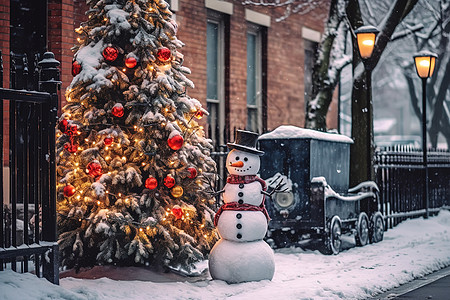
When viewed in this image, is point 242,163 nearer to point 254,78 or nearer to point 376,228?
point 376,228

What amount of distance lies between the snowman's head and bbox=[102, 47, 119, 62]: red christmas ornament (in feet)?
5.94

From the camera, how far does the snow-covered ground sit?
716 centimetres

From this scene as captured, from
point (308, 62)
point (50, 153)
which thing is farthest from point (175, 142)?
point (308, 62)

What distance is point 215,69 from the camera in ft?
54.2

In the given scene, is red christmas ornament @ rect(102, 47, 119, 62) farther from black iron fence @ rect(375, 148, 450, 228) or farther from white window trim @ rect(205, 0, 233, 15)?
black iron fence @ rect(375, 148, 450, 228)

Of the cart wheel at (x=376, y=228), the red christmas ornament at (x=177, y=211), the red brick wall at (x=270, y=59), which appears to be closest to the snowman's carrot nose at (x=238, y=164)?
the red christmas ornament at (x=177, y=211)

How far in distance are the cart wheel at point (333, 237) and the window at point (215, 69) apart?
15.5ft

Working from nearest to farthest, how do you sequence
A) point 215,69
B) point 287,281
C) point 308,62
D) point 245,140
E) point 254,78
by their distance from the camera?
1. point 245,140
2. point 287,281
3. point 215,69
4. point 254,78
5. point 308,62

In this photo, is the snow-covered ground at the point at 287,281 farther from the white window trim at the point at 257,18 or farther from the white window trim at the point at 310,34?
the white window trim at the point at 310,34

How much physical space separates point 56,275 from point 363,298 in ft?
11.0

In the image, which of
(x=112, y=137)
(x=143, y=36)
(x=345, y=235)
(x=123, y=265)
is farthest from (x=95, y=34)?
(x=345, y=235)

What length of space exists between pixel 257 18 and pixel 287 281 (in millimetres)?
9207

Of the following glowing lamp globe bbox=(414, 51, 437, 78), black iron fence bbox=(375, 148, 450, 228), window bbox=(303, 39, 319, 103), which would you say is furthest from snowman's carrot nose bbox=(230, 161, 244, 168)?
window bbox=(303, 39, 319, 103)

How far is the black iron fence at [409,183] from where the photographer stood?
16141mm
